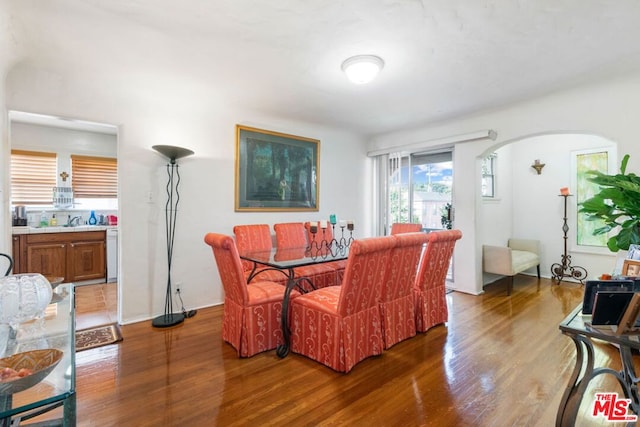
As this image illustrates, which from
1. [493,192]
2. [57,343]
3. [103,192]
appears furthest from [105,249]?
[493,192]

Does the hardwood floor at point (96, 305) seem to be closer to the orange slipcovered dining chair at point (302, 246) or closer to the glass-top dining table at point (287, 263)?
the glass-top dining table at point (287, 263)

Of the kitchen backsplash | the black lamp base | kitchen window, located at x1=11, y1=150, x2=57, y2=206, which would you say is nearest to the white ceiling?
the black lamp base

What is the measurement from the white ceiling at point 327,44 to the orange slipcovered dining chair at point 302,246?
65.3 inches

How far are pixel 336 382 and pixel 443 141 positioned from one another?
365 centimetres

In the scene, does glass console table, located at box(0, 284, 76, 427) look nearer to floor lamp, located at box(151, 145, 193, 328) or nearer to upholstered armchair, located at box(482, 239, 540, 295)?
floor lamp, located at box(151, 145, 193, 328)

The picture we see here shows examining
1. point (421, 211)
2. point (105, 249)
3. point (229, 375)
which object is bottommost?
point (229, 375)

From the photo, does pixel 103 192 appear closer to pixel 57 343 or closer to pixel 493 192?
pixel 57 343

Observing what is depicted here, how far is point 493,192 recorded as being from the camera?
5.12 m

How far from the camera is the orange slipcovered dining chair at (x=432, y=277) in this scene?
2838mm

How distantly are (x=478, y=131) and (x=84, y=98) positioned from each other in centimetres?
455

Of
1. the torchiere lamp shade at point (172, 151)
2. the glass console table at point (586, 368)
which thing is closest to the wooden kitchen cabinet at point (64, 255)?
the torchiere lamp shade at point (172, 151)

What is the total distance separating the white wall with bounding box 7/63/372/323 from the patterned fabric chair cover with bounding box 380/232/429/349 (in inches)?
87.6

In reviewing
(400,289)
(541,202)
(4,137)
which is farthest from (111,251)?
(541,202)

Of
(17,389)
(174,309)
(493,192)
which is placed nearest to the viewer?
(17,389)
